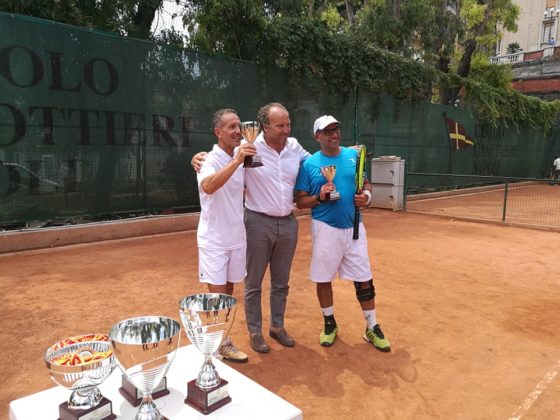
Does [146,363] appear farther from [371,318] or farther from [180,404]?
[371,318]

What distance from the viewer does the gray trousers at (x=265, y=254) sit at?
3.17 meters

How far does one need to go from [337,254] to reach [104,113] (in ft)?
17.5

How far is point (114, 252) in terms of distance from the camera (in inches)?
257

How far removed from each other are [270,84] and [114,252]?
16.9 feet

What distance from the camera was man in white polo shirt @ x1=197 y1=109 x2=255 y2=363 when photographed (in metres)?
2.83

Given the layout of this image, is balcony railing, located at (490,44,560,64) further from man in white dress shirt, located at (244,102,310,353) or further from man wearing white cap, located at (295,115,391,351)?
man in white dress shirt, located at (244,102,310,353)

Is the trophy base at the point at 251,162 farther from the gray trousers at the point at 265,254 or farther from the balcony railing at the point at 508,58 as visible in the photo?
the balcony railing at the point at 508,58

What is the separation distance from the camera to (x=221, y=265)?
9.59 feet

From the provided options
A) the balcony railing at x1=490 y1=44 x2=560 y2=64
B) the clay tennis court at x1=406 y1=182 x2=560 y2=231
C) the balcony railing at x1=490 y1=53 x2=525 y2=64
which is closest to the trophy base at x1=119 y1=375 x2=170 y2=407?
the clay tennis court at x1=406 y1=182 x2=560 y2=231

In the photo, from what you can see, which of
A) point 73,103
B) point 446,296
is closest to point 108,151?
point 73,103

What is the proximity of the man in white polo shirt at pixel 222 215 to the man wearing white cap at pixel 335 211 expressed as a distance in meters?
0.59

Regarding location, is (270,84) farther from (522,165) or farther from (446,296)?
(522,165)

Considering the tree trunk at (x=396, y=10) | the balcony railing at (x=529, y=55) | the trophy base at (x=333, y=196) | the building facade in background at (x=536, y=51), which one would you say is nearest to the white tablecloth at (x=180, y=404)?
the trophy base at (x=333, y=196)

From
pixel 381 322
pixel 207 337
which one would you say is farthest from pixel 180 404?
pixel 381 322
